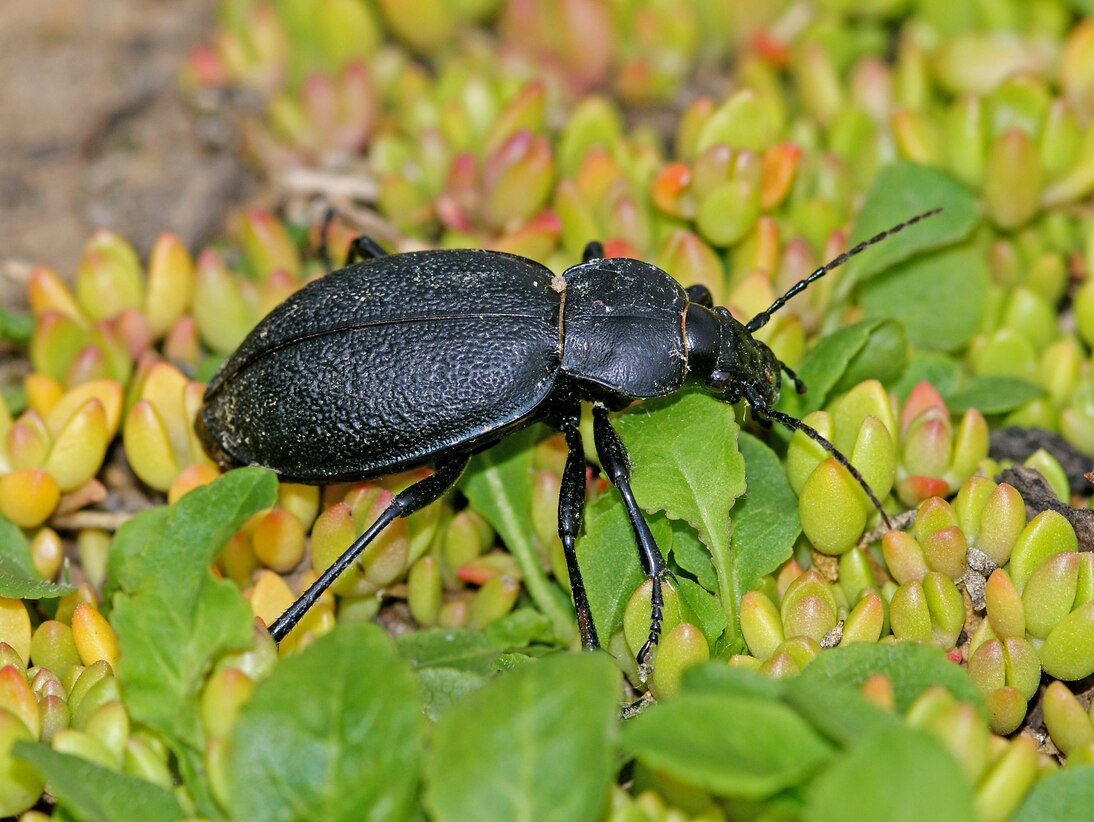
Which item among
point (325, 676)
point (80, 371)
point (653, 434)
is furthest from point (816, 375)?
point (80, 371)

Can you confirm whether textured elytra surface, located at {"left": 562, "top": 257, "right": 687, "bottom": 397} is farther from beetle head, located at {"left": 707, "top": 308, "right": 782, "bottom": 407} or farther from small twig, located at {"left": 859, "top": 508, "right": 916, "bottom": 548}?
small twig, located at {"left": 859, "top": 508, "right": 916, "bottom": 548}

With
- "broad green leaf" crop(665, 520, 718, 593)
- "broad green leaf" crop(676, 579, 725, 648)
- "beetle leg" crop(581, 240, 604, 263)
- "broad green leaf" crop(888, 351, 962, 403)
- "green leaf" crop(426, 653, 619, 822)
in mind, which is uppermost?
"green leaf" crop(426, 653, 619, 822)

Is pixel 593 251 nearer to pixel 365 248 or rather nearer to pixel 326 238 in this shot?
pixel 365 248

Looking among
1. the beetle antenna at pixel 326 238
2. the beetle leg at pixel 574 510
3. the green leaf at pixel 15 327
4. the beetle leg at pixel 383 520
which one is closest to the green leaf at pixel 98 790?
the beetle leg at pixel 383 520

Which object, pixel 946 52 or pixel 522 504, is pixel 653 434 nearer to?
pixel 522 504

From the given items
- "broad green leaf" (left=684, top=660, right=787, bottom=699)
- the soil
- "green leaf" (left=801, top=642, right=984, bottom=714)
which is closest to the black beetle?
"green leaf" (left=801, top=642, right=984, bottom=714)

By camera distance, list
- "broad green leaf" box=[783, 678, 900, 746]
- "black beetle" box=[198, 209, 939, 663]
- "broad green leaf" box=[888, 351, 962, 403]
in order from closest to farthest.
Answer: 1. "broad green leaf" box=[783, 678, 900, 746]
2. "black beetle" box=[198, 209, 939, 663]
3. "broad green leaf" box=[888, 351, 962, 403]

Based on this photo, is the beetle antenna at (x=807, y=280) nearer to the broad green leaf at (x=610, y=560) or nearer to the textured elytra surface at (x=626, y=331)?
the textured elytra surface at (x=626, y=331)
